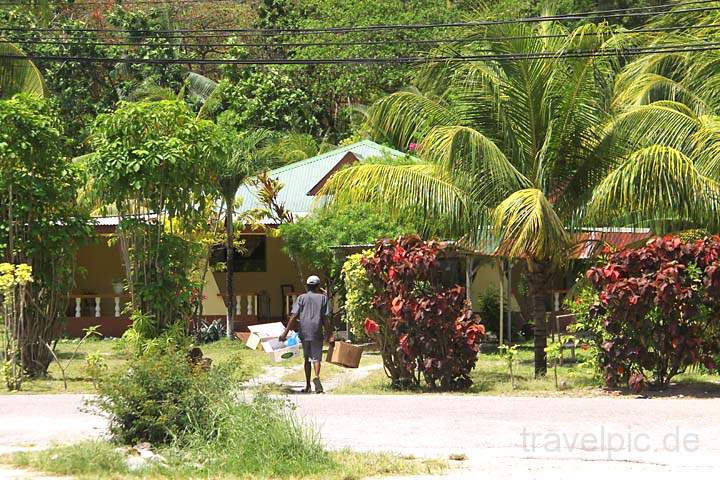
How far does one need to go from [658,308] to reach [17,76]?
1413cm

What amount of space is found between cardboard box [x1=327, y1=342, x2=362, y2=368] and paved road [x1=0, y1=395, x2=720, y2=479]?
1.85 meters

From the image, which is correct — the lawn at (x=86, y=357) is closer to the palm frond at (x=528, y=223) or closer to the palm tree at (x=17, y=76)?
the palm frond at (x=528, y=223)

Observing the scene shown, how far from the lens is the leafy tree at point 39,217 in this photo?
53.3 ft

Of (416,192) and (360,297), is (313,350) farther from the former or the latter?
(416,192)

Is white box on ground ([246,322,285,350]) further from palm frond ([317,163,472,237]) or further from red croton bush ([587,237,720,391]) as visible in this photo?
red croton bush ([587,237,720,391])

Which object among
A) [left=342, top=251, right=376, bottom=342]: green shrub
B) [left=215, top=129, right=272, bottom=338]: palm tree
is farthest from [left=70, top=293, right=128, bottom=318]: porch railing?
[left=342, top=251, right=376, bottom=342]: green shrub

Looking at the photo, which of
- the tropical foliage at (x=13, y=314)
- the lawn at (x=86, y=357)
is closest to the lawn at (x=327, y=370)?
the lawn at (x=86, y=357)

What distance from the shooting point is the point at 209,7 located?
49469 mm

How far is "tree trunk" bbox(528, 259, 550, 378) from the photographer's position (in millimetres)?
16719

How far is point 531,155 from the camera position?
16.9 metres

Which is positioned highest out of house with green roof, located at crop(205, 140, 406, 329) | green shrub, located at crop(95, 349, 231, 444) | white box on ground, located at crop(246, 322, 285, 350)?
house with green roof, located at crop(205, 140, 406, 329)

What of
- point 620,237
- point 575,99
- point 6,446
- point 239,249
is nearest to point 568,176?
point 575,99

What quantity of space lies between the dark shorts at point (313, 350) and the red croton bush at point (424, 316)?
0.79m

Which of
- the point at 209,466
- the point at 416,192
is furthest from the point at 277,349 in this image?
the point at 209,466
